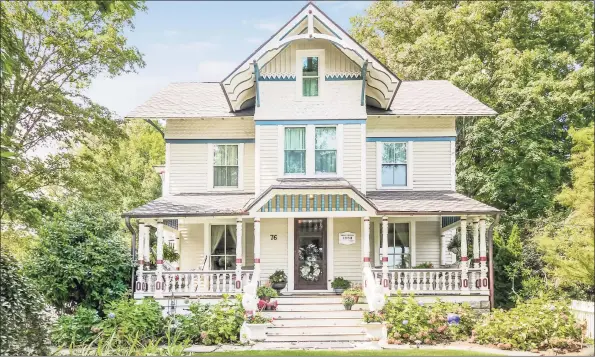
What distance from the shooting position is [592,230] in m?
12.1

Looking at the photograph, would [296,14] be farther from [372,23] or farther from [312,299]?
[372,23]

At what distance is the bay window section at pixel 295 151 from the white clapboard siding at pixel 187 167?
278 centimetres

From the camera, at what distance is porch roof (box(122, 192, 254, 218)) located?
676 inches

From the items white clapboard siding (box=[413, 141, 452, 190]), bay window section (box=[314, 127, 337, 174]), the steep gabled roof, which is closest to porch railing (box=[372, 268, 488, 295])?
A: white clapboard siding (box=[413, 141, 452, 190])

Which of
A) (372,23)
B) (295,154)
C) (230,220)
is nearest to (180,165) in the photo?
(230,220)

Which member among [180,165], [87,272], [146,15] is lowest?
[87,272]

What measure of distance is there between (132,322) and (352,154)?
26.0 feet

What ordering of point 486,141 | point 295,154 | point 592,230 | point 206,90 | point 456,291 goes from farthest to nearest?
point 486,141 → point 206,90 → point 295,154 → point 456,291 → point 592,230

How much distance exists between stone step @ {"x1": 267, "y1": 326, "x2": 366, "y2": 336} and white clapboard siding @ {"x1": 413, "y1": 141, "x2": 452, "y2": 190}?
5.96 m

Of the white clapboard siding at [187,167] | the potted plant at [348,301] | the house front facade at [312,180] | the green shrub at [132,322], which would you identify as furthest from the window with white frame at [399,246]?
the green shrub at [132,322]

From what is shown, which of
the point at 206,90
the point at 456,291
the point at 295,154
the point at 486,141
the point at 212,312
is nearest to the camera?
the point at 212,312

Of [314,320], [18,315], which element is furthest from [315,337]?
[18,315]

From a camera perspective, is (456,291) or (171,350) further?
(456,291)

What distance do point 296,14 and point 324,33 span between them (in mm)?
1090
